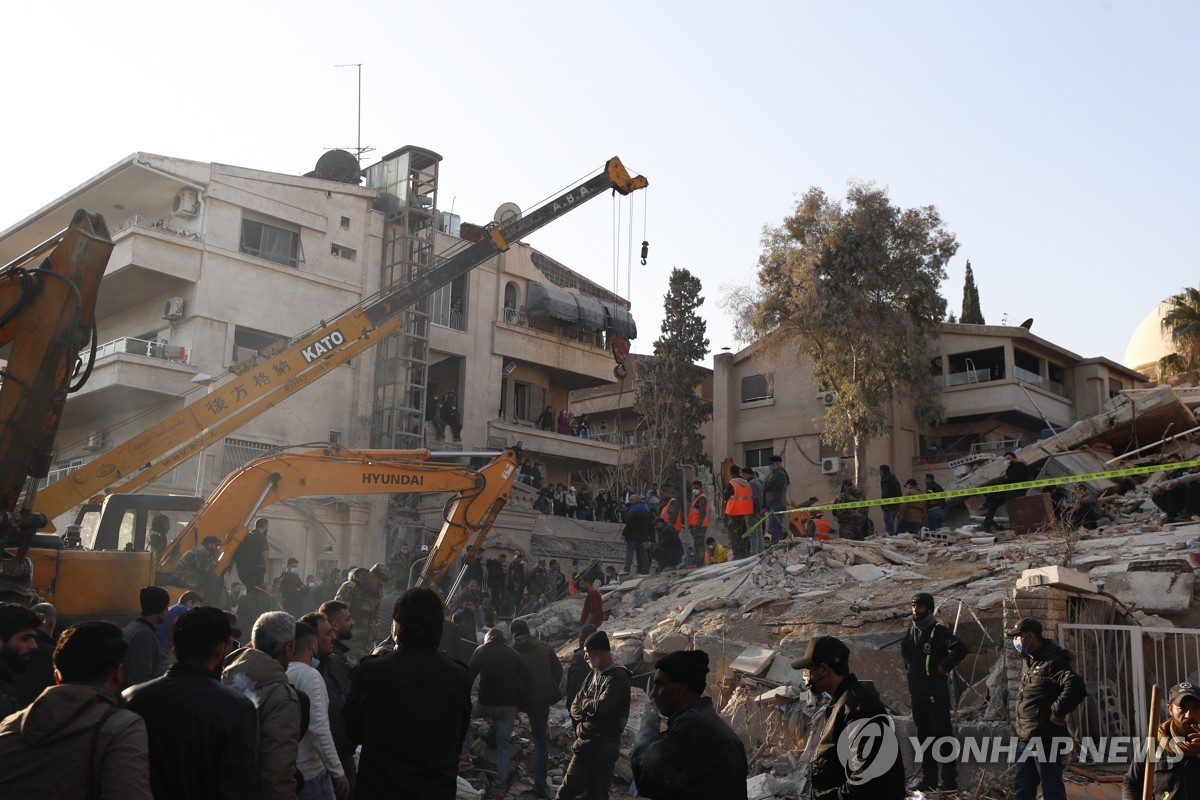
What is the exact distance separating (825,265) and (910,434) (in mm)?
7941

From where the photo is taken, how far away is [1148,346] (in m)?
52.9

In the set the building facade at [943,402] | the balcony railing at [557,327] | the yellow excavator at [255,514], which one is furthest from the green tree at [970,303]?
the yellow excavator at [255,514]

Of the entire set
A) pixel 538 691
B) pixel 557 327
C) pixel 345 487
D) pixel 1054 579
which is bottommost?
pixel 538 691

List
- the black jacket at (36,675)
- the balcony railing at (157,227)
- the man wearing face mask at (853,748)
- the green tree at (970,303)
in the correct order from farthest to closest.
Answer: the green tree at (970,303) < the balcony railing at (157,227) < the black jacket at (36,675) < the man wearing face mask at (853,748)

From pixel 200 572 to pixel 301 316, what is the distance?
17.5 m

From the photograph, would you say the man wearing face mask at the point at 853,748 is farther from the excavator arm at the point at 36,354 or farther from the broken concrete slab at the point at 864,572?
the broken concrete slab at the point at 864,572

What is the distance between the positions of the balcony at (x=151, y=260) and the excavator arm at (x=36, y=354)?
59.0 ft

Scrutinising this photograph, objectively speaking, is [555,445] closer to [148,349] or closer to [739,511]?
[148,349]

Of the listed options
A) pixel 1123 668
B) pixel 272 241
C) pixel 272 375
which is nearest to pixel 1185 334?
pixel 272 241

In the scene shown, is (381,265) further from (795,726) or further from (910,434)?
(795,726)

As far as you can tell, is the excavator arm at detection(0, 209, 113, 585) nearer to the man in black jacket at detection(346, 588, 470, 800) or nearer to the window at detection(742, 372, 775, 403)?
the man in black jacket at detection(346, 588, 470, 800)

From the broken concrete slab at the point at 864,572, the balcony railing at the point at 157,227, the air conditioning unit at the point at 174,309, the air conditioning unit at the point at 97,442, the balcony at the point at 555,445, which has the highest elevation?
the balcony railing at the point at 157,227

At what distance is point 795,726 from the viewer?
34.7ft

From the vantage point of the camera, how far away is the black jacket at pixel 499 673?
9.80 meters
